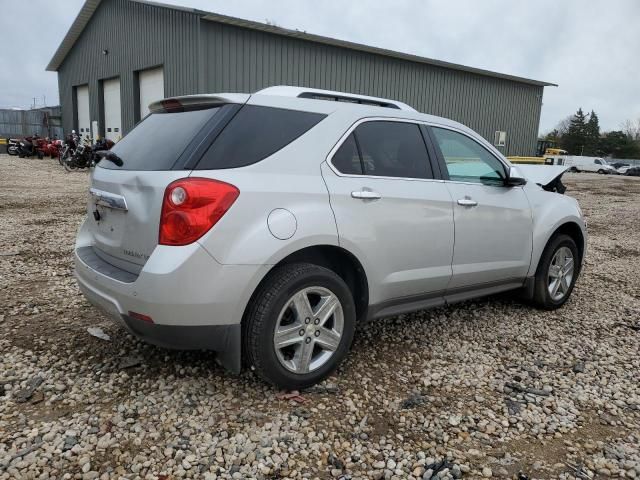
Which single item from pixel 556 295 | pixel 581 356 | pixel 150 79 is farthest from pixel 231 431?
pixel 150 79

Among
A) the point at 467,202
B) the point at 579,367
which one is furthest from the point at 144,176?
the point at 579,367

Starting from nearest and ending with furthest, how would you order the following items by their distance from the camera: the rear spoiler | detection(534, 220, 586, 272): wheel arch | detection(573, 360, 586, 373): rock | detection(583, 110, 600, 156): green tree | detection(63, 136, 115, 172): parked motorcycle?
the rear spoiler → detection(573, 360, 586, 373): rock → detection(534, 220, 586, 272): wheel arch → detection(63, 136, 115, 172): parked motorcycle → detection(583, 110, 600, 156): green tree

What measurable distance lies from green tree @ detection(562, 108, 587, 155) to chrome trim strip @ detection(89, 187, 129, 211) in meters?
83.1

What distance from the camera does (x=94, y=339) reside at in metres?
3.62

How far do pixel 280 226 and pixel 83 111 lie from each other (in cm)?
2684

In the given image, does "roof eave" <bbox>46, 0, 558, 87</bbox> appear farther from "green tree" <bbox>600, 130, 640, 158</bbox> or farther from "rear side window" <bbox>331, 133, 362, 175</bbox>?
"green tree" <bbox>600, 130, 640, 158</bbox>

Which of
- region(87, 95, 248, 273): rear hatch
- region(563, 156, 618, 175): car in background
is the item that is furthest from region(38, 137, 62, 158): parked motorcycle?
region(563, 156, 618, 175): car in background

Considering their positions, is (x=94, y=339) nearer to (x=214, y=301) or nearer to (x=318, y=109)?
(x=214, y=301)

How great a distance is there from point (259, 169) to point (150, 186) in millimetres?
568

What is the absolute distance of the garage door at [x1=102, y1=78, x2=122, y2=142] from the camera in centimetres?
2177

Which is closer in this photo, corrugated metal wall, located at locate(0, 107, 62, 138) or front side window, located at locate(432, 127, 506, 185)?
front side window, located at locate(432, 127, 506, 185)

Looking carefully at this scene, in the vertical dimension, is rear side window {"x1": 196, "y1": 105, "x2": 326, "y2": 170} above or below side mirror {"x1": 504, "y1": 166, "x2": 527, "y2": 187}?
above

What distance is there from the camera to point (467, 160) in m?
3.97

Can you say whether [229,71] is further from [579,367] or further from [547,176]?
[579,367]
